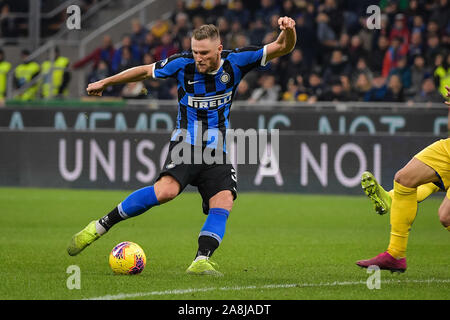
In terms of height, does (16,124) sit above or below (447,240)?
above

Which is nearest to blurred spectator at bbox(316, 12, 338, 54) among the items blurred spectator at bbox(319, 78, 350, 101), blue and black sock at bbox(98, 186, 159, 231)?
blurred spectator at bbox(319, 78, 350, 101)

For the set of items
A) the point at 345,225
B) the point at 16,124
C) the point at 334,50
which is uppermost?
the point at 334,50

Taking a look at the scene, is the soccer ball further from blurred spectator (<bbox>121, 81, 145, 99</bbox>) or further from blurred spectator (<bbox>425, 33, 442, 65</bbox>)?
blurred spectator (<bbox>121, 81, 145, 99</bbox>)

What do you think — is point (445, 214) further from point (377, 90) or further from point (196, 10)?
point (196, 10)

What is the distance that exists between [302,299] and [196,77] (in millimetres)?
2218

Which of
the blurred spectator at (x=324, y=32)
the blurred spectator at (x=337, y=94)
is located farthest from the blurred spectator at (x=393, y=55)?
the blurred spectator at (x=324, y=32)

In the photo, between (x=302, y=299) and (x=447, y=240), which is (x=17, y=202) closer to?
(x=447, y=240)

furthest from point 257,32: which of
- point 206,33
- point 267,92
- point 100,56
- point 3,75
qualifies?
point 206,33

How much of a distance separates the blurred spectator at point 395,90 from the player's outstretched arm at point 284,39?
32.4 feet

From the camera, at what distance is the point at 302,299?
5.93 metres

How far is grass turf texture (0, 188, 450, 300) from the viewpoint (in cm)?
636

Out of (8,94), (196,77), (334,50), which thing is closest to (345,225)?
(196,77)

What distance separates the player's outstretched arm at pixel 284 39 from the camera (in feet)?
22.6

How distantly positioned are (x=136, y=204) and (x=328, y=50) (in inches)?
473
